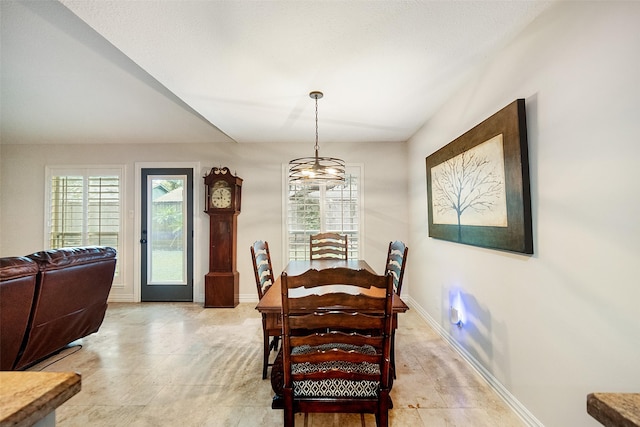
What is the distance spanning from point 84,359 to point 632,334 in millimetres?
3767

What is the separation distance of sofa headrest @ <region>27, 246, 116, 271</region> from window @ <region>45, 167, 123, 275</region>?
2.04 m

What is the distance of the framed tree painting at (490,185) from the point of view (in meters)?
1.75

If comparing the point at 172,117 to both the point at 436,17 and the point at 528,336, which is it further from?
the point at 528,336

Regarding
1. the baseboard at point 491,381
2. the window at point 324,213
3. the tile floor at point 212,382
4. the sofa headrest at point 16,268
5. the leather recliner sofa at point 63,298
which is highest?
the window at point 324,213

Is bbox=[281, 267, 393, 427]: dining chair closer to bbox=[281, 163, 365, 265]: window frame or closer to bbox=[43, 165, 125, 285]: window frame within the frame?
bbox=[281, 163, 365, 265]: window frame

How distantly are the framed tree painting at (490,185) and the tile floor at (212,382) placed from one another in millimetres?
1082

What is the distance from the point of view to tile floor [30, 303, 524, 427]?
1.84 metres

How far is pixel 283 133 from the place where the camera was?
3.92m

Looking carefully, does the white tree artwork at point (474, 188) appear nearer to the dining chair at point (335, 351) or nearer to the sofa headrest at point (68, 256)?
the dining chair at point (335, 351)

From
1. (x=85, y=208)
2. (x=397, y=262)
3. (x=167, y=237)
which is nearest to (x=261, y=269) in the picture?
(x=397, y=262)

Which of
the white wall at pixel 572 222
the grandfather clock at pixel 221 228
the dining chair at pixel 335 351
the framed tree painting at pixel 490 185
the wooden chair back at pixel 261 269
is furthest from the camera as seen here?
the grandfather clock at pixel 221 228

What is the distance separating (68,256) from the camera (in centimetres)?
240

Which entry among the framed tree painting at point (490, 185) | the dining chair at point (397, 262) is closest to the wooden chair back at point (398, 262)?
the dining chair at point (397, 262)

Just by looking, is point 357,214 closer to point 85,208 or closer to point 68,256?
point 68,256
